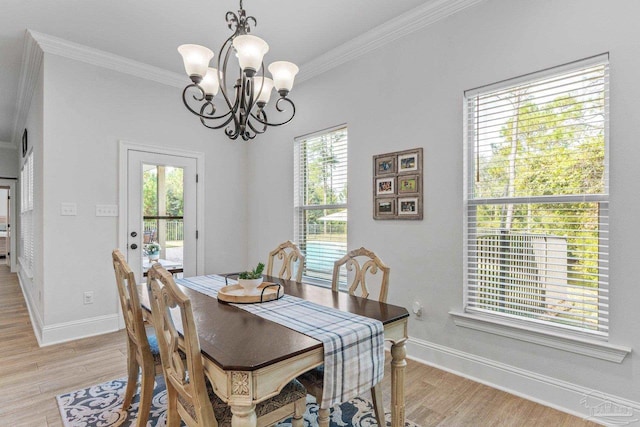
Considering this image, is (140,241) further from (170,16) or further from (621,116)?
(621,116)

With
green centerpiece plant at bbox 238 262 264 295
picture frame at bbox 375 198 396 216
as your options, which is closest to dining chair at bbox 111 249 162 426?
green centerpiece plant at bbox 238 262 264 295

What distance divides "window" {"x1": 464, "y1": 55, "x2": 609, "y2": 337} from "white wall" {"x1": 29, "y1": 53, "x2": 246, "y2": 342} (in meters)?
3.30

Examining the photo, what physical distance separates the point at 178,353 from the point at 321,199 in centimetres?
253

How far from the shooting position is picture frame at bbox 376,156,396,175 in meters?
2.99

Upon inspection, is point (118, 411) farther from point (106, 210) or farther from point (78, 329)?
point (106, 210)

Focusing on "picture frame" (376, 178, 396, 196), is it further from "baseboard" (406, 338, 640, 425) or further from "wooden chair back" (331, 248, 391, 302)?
"baseboard" (406, 338, 640, 425)

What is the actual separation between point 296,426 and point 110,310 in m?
2.98

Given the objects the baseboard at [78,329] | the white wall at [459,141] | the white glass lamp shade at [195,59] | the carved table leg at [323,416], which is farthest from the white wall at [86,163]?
the carved table leg at [323,416]

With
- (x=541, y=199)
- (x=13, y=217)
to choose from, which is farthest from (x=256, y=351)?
(x=13, y=217)

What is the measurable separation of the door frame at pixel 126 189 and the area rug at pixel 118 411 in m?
1.71

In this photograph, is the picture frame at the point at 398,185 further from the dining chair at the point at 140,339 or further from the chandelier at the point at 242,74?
the dining chair at the point at 140,339

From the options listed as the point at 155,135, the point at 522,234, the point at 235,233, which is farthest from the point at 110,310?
the point at 522,234

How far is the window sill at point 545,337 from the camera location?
195cm

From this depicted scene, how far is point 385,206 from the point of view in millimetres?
3041
